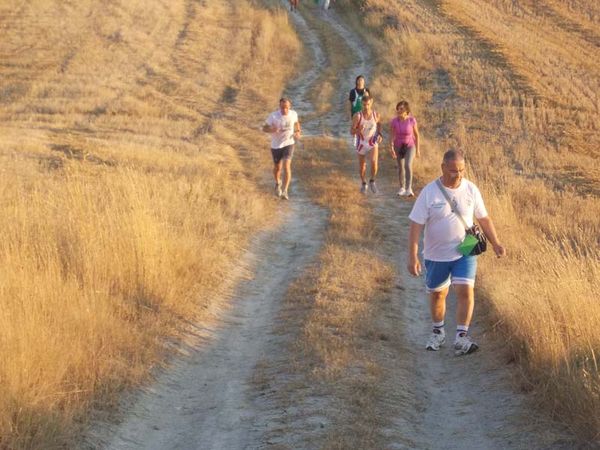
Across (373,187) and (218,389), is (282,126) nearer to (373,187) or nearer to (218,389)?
(373,187)

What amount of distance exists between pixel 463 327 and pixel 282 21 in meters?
32.2

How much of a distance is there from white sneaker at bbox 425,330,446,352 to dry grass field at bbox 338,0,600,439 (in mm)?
545

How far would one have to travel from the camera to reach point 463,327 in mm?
7598

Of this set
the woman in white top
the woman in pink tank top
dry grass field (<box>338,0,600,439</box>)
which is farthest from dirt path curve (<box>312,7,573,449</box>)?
the woman in white top

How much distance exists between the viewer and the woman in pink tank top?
14398 mm

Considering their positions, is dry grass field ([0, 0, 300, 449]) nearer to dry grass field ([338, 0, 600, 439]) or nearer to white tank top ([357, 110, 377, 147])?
white tank top ([357, 110, 377, 147])

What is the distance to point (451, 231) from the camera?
7363 mm

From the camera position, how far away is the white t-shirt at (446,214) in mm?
7348

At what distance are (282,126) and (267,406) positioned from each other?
8397 mm

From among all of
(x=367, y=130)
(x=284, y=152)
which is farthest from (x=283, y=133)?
(x=367, y=130)

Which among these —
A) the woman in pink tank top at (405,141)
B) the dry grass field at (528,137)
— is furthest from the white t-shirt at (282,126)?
the dry grass field at (528,137)

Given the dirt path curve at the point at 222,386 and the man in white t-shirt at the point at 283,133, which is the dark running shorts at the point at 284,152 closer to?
the man in white t-shirt at the point at 283,133

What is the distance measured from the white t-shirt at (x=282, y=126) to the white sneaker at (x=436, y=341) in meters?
7.09

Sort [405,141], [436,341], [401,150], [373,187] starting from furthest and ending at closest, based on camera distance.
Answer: [373,187], [401,150], [405,141], [436,341]
